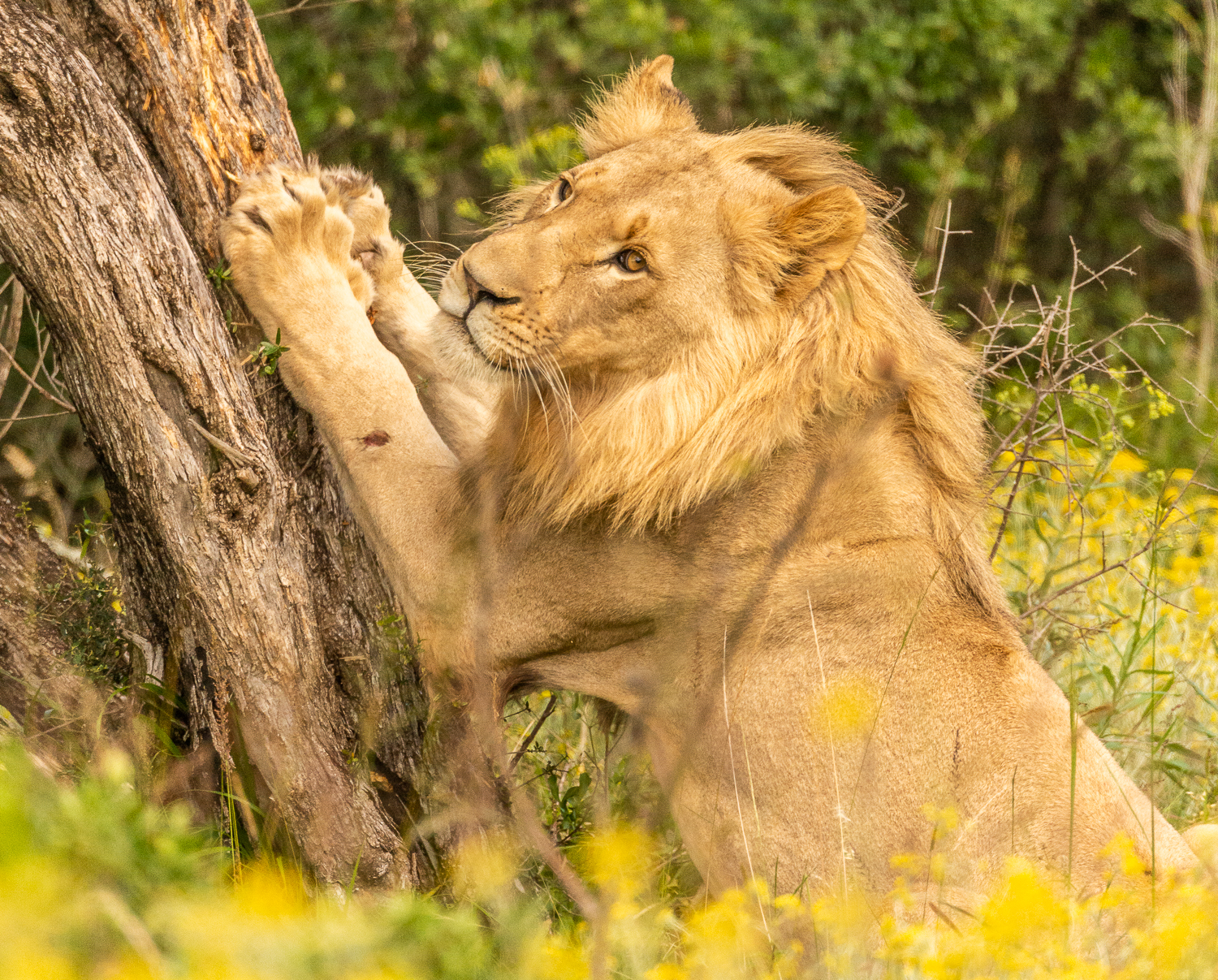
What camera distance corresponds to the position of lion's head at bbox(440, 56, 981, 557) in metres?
3.22

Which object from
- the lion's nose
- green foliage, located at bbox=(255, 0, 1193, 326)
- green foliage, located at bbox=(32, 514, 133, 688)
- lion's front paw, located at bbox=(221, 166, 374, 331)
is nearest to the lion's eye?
the lion's nose

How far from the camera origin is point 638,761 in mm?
3625

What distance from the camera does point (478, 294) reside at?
3.25m

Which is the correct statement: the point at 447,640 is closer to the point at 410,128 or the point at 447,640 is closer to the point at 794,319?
the point at 794,319

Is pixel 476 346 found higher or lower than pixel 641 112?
lower

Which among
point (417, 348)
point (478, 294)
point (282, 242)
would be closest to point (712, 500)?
point (478, 294)

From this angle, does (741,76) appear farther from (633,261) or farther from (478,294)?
(478,294)

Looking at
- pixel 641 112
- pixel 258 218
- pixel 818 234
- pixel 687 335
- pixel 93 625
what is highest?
pixel 258 218

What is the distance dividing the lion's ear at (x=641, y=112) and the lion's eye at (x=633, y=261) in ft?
2.03

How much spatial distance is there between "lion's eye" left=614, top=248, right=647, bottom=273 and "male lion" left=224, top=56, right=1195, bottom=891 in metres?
0.02

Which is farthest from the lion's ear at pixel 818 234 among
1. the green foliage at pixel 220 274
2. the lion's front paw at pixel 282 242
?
the green foliage at pixel 220 274

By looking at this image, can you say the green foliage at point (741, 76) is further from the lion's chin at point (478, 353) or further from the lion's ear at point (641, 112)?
the lion's chin at point (478, 353)

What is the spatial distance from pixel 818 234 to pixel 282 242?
1.38 m

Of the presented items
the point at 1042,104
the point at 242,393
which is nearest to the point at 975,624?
the point at 242,393
